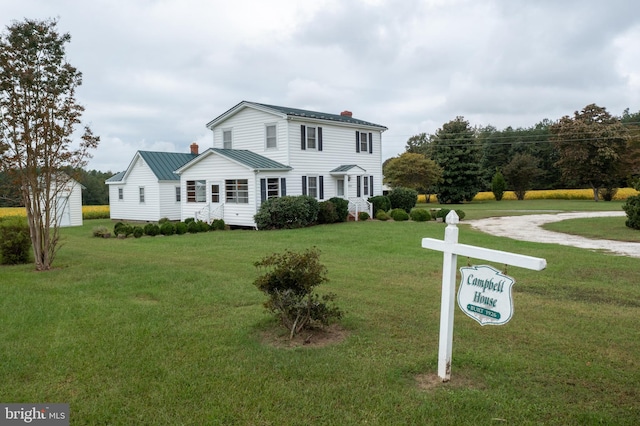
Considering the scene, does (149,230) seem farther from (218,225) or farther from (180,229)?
(218,225)

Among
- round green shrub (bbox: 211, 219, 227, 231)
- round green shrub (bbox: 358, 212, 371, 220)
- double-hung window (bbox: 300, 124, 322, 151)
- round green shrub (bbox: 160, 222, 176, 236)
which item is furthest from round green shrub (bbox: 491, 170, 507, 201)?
round green shrub (bbox: 160, 222, 176, 236)

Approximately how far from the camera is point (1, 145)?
1038 cm

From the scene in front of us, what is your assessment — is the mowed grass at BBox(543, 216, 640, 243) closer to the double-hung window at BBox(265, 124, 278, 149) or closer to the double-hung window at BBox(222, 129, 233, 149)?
the double-hung window at BBox(265, 124, 278, 149)

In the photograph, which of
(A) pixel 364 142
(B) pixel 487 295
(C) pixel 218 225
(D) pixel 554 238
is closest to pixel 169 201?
(C) pixel 218 225

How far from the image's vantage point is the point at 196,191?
81.1ft

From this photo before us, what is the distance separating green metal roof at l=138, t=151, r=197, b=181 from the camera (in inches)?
1117

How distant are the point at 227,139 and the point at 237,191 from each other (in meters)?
4.44

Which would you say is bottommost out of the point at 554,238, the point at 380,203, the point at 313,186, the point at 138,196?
the point at 554,238

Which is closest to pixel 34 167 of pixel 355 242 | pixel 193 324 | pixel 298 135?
pixel 193 324

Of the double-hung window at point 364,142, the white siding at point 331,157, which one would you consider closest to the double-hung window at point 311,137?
the white siding at point 331,157

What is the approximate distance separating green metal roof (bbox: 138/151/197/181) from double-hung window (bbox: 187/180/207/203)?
12.8ft

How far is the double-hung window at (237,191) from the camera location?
22438mm

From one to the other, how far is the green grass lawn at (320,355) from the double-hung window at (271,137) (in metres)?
14.8

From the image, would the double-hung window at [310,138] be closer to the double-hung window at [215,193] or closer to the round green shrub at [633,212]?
the double-hung window at [215,193]
